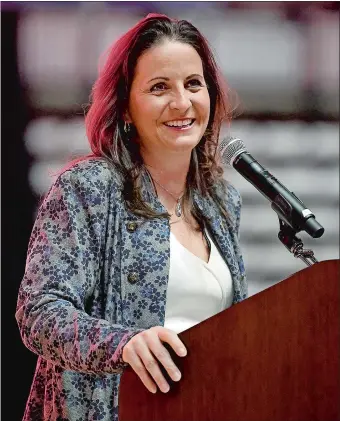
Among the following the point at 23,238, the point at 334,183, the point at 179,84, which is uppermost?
the point at 334,183

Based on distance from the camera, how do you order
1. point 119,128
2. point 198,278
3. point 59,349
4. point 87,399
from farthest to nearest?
point 119,128 → point 198,278 → point 87,399 → point 59,349

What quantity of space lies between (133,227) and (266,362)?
616mm

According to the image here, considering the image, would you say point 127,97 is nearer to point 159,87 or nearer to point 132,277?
point 159,87

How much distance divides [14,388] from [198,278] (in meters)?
1.30

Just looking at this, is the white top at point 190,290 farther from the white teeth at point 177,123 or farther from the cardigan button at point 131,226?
the white teeth at point 177,123

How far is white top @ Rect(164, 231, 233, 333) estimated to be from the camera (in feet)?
4.97

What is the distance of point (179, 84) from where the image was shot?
5.12 feet

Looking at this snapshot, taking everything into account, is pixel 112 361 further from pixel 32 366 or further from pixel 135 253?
pixel 32 366

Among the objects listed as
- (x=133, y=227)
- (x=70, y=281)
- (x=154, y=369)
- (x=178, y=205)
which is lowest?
(x=154, y=369)

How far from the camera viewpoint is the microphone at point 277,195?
3.96ft

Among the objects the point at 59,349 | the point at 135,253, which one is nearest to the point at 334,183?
the point at 135,253

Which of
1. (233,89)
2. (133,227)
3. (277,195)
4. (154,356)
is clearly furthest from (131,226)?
(233,89)

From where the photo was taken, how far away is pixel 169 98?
156 centimetres

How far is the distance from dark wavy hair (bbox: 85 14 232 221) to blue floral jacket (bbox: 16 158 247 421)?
0.14 ft
